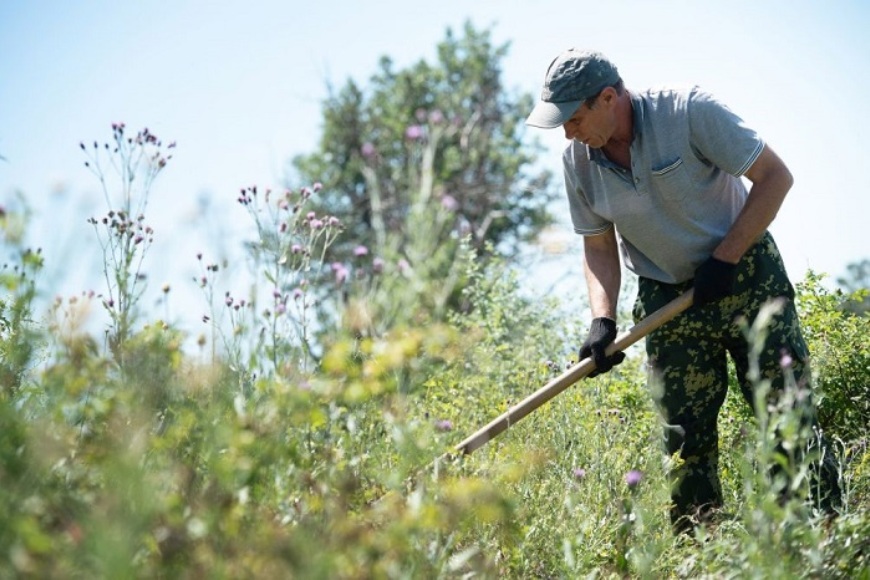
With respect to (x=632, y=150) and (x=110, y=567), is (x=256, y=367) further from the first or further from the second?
(x=632, y=150)

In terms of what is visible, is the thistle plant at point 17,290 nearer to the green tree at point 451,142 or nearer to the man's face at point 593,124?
the man's face at point 593,124

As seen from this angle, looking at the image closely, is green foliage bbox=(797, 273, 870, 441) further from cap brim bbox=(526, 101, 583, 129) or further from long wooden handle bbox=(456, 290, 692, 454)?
cap brim bbox=(526, 101, 583, 129)

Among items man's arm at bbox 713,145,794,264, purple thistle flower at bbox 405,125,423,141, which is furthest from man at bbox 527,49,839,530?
purple thistle flower at bbox 405,125,423,141

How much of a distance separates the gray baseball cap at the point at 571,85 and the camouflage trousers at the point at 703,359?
0.88m

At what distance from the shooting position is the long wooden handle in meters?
3.44

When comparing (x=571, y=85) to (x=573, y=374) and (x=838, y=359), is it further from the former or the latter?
(x=838, y=359)

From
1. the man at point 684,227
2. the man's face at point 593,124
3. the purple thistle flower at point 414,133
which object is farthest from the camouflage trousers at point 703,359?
the purple thistle flower at point 414,133

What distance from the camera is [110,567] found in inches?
55.4

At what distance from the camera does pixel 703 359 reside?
12.5 ft

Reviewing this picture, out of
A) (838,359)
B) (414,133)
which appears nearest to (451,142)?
(838,359)

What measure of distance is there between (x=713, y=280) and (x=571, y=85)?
0.90m

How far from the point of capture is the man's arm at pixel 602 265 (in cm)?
399

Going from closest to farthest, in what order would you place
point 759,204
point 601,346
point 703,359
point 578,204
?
point 759,204 → point 601,346 → point 703,359 → point 578,204

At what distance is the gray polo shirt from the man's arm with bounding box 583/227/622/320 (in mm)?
143
